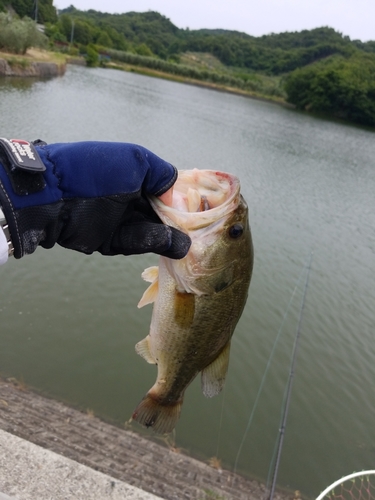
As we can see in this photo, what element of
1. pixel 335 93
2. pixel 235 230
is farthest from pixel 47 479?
pixel 335 93

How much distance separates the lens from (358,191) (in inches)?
727

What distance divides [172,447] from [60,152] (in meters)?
3.79

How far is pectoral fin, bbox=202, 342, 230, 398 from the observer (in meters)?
2.32

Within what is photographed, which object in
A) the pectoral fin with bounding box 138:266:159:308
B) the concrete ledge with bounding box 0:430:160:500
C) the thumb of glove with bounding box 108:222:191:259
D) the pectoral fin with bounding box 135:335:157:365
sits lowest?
the concrete ledge with bounding box 0:430:160:500

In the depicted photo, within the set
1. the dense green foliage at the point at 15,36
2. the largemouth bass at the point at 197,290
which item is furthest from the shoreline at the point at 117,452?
the dense green foliage at the point at 15,36

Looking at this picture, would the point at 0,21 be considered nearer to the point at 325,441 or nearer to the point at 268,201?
the point at 268,201

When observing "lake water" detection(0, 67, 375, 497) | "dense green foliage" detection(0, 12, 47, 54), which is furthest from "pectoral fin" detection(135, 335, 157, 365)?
"dense green foliage" detection(0, 12, 47, 54)

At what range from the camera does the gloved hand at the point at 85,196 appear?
1405 millimetres

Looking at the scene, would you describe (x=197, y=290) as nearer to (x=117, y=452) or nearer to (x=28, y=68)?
(x=117, y=452)

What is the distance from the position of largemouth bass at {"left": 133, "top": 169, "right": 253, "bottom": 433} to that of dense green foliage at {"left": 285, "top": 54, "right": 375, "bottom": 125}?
74663 mm

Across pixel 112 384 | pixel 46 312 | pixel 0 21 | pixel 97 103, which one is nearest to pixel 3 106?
pixel 97 103

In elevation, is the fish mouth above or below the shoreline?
above

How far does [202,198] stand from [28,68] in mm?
34371

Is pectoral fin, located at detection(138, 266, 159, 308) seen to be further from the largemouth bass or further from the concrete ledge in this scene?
the concrete ledge
